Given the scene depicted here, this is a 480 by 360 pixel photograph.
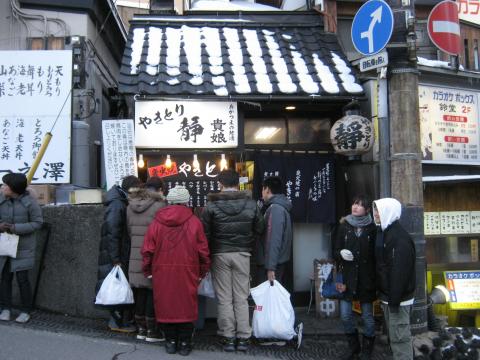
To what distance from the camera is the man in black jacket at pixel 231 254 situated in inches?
246

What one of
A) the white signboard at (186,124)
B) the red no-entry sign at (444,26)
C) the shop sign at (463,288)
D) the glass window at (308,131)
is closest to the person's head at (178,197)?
the white signboard at (186,124)

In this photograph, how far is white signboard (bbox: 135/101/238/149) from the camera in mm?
7907

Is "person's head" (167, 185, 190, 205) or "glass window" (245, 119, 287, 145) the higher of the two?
"glass window" (245, 119, 287, 145)

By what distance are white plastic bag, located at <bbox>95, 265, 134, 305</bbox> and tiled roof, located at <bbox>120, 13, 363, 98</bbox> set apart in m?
2.98

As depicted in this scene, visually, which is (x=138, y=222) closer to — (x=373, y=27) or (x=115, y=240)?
(x=115, y=240)

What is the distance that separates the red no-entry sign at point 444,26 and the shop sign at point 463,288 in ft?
12.8

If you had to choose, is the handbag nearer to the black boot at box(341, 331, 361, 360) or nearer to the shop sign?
the black boot at box(341, 331, 361, 360)

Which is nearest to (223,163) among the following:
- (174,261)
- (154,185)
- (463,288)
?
(154,185)

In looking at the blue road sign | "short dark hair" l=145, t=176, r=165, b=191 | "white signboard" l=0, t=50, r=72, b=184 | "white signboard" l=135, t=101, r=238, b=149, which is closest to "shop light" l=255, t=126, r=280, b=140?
"white signboard" l=135, t=101, r=238, b=149

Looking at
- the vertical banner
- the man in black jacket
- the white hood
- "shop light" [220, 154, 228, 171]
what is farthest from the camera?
the vertical banner

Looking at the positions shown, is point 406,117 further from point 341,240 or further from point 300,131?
point 300,131

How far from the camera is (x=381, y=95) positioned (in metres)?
6.65

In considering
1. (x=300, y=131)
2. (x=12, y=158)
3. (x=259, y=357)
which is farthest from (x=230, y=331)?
(x=12, y=158)

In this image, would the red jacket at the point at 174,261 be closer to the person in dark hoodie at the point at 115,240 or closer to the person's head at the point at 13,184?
the person in dark hoodie at the point at 115,240
